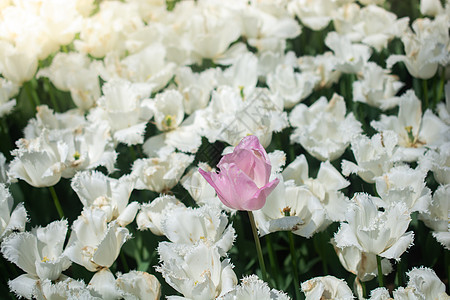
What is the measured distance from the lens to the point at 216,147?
1799mm

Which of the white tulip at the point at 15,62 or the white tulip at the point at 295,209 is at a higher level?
the white tulip at the point at 15,62

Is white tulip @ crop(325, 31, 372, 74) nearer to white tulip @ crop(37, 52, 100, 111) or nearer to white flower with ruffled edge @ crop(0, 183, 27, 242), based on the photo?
white tulip @ crop(37, 52, 100, 111)

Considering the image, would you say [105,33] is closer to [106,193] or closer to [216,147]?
[216,147]

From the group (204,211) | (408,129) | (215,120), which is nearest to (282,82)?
(215,120)

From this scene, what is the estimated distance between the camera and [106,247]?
1.25 m

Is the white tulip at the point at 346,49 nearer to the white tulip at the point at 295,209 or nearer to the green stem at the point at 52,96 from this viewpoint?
the white tulip at the point at 295,209

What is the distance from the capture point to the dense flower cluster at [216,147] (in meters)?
1.17

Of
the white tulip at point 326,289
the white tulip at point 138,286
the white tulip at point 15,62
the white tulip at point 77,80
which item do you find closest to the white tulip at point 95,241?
the white tulip at point 138,286

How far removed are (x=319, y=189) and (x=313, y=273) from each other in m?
0.34

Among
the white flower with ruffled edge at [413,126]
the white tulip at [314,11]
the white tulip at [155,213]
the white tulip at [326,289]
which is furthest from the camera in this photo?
the white tulip at [314,11]

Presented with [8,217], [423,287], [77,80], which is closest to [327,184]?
[423,287]

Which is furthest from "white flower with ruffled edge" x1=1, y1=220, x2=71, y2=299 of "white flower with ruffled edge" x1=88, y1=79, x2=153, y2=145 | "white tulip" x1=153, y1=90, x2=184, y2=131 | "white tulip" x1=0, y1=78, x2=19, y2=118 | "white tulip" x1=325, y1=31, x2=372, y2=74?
"white tulip" x1=325, y1=31, x2=372, y2=74

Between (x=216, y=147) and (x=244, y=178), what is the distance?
2.63 feet

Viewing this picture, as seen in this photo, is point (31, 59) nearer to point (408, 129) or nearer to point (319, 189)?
point (319, 189)
